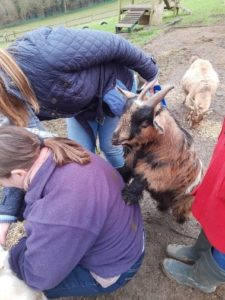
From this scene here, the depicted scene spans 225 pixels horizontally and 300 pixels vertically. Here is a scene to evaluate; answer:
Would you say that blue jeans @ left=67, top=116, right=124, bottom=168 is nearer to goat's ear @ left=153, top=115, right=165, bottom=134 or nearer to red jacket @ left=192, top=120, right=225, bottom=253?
goat's ear @ left=153, top=115, right=165, bottom=134

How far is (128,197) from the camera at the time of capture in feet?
7.07

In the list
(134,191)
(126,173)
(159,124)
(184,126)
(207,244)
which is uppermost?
(159,124)

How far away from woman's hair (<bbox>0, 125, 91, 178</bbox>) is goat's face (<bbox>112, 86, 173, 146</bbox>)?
2.38ft

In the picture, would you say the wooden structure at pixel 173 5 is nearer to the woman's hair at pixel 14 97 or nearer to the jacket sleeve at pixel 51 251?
the woman's hair at pixel 14 97

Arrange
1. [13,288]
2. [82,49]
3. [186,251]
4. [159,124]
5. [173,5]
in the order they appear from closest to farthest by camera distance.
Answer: [13,288] < [82,49] < [159,124] < [186,251] < [173,5]

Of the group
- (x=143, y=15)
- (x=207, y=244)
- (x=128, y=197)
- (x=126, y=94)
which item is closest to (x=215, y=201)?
(x=128, y=197)

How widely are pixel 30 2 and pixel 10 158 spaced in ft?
132

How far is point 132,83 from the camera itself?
2748 mm

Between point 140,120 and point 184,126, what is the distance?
9.05ft

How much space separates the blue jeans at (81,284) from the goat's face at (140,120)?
2.69 ft

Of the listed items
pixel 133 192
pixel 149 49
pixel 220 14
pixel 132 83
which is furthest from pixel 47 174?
pixel 220 14

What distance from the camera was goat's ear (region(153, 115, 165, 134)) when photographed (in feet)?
7.55

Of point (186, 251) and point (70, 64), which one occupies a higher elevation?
point (70, 64)

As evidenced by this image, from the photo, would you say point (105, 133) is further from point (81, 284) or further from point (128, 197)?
point (81, 284)
